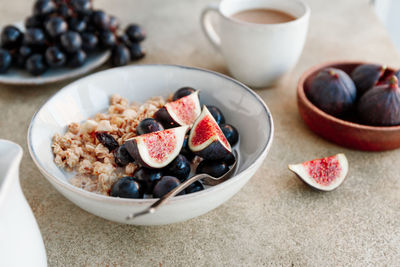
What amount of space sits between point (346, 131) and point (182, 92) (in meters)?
0.50

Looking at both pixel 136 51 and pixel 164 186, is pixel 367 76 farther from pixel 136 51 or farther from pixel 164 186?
pixel 136 51

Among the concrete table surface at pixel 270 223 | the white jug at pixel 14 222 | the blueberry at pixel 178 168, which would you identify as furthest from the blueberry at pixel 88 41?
the white jug at pixel 14 222

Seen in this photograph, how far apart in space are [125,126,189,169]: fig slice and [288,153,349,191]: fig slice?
0.33m

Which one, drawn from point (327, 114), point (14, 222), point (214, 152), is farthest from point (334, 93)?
point (14, 222)

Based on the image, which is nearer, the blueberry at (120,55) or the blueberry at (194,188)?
the blueberry at (194,188)

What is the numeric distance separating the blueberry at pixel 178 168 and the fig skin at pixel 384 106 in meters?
0.59

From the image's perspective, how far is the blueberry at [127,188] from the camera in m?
0.82

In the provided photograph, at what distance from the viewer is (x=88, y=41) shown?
1.47m

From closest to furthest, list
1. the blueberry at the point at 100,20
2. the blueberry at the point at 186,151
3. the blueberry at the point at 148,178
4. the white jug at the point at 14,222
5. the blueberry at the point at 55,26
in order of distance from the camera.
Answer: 1. the white jug at the point at 14,222
2. the blueberry at the point at 148,178
3. the blueberry at the point at 186,151
4. the blueberry at the point at 55,26
5. the blueberry at the point at 100,20

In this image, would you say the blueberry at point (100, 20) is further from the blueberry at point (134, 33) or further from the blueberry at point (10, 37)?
the blueberry at point (10, 37)

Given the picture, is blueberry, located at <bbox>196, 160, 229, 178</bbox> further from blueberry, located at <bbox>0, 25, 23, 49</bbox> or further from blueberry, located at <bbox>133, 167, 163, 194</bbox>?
blueberry, located at <bbox>0, 25, 23, 49</bbox>

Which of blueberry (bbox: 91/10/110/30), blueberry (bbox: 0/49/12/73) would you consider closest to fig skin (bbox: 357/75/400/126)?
blueberry (bbox: 91/10/110/30)

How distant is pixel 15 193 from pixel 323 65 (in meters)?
1.08

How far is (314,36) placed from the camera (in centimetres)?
179
